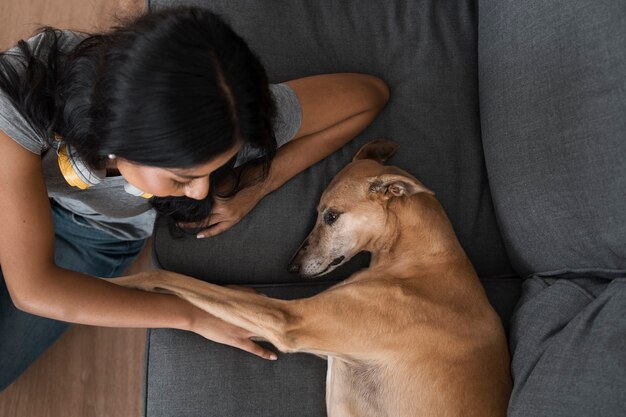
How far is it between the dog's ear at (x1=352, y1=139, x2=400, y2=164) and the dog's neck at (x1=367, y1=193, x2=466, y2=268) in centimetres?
21

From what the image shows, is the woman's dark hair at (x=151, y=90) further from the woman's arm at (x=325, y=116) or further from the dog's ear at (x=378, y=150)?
the dog's ear at (x=378, y=150)

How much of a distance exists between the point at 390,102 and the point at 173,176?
1241 mm

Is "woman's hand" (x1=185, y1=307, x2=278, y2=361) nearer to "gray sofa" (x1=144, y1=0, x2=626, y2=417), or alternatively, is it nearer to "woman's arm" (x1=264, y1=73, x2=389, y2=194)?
"gray sofa" (x1=144, y1=0, x2=626, y2=417)

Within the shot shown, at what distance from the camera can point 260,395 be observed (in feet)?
6.15

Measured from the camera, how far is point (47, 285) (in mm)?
1571

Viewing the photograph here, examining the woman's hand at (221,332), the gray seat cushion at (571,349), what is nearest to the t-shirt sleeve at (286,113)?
the woman's hand at (221,332)

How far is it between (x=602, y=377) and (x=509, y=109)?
1.03 metres

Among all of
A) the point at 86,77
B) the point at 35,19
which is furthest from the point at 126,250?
the point at 35,19

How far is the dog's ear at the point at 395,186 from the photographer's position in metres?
1.92

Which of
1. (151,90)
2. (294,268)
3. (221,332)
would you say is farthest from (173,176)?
(294,268)

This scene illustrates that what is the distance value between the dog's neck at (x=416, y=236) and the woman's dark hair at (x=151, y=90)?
33.7 inches

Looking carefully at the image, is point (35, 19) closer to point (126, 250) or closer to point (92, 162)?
point (126, 250)

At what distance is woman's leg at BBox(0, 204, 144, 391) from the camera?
1933 mm

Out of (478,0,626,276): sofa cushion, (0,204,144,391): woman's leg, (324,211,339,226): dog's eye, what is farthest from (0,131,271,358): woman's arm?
(478,0,626,276): sofa cushion
